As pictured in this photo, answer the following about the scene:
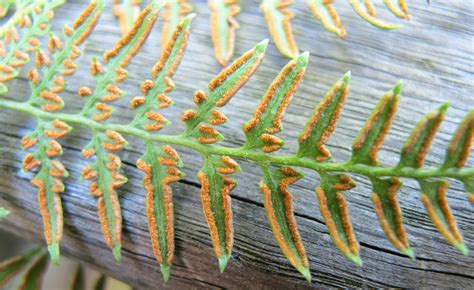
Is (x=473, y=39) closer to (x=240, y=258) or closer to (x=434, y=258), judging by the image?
(x=434, y=258)

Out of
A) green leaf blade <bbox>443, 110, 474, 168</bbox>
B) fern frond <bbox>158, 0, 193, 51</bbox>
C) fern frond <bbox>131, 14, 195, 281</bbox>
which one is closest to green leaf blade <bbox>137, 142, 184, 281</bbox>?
fern frond <bbox>131, 14, 195, 281</bbox>

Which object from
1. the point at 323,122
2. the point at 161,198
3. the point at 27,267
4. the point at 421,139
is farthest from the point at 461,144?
the point at 27,267

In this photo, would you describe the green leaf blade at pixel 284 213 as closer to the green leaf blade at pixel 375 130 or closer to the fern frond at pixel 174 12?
the green leaf blade at pixel 375 130

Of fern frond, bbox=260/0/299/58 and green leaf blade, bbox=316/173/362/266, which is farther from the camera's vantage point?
fern frond, bbox=260/0/299/58

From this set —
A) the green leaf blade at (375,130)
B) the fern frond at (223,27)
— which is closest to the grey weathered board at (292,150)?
the fern frond at (223,27)

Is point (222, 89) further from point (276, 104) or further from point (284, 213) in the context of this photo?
point (284, 213)

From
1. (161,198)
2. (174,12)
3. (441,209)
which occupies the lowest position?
(161,198)

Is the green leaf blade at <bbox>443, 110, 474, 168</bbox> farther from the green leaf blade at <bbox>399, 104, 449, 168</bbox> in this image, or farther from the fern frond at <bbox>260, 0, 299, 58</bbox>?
the fern frond at <bbox>260, 0, 299, 58</bbox>
